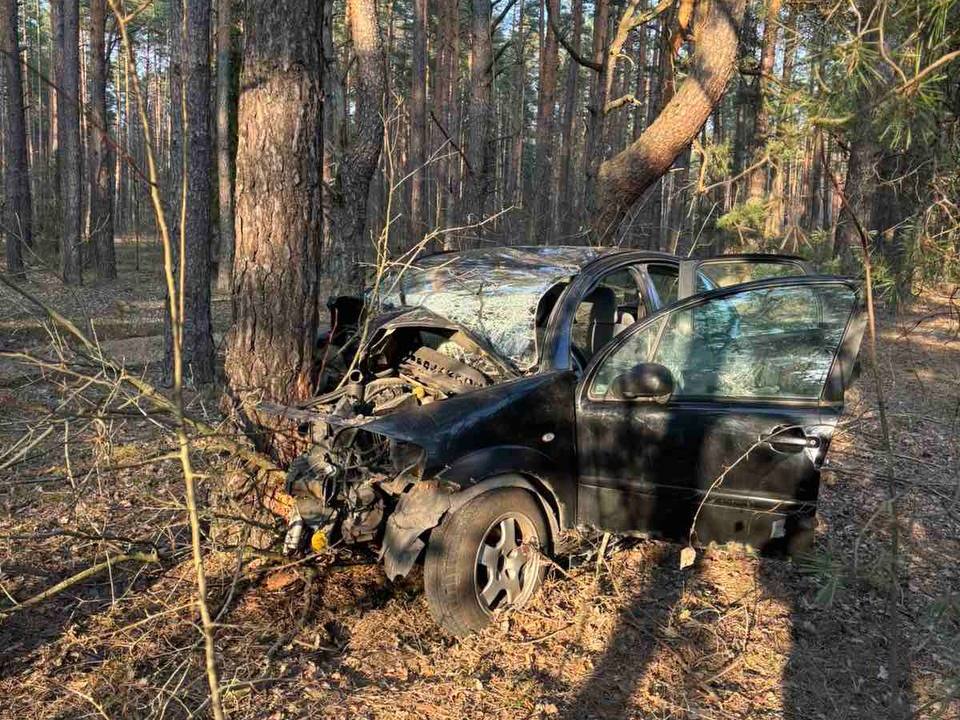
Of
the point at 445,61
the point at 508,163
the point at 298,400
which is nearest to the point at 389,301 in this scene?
the point at 298,400

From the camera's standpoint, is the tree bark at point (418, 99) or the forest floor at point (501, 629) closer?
the forest floor at point (501, 629)

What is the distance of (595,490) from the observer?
4012 millimetres

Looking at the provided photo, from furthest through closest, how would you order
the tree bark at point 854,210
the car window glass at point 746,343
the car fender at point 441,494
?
the tree bark at point 854,210, the car window glass at point 746,343, the car fender at point 441,494

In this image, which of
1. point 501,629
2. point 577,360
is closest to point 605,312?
point 577,360

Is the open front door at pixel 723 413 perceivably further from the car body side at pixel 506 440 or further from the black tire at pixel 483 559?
the black tire at pixel 483 559

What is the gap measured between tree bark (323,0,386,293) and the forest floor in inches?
211

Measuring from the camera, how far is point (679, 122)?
26.6 feet

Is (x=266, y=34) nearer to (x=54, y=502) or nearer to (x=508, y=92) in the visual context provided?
(x=54, y=502)

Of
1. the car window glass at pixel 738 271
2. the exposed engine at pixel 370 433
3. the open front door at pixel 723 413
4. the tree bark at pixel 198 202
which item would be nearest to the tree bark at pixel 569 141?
the tree bark at pixel 198 202

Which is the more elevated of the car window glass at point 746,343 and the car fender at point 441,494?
the car window glass at point 746,343

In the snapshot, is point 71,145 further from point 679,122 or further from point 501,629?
point 501,629

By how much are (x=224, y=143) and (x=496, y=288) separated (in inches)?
627

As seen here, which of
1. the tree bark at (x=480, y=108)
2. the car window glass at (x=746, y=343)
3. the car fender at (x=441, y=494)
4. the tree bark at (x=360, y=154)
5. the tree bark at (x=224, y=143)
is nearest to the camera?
the car fender at (x=441, y=494)

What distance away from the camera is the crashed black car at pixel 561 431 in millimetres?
3557
